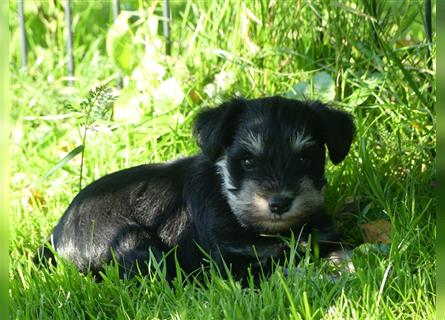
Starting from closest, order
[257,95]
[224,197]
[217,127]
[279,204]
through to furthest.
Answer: [279,204], [217,127], [224,197], [257,95]

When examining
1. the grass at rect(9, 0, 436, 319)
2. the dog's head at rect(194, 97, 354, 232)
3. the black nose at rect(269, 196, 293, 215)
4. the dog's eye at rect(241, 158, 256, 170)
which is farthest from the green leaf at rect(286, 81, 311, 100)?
the black nose at rect(269, 196, 293, 215)

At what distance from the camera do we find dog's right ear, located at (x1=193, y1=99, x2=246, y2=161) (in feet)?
13.0

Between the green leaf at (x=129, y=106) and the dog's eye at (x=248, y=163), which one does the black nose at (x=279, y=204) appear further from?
the green leaf at (x=129, y=106)

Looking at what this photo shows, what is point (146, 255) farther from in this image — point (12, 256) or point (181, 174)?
point (12, 256)

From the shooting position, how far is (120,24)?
245 inches

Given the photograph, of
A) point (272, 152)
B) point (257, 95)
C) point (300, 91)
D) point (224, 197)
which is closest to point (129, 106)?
point (257, 95)

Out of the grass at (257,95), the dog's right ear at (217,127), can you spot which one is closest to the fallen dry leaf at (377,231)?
the grass at (257,95)

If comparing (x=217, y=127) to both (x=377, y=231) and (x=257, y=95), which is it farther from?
(x=257, y=95)

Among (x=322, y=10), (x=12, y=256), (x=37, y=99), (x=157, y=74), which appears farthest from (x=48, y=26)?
(x=12, y=256)

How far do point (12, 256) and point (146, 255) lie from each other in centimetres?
83

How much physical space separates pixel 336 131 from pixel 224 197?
679 millimetres

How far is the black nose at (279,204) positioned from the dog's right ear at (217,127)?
1.68 feet

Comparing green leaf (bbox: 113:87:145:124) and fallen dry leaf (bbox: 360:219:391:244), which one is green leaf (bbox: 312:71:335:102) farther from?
green leaf (bbox: 113:87:145:124)

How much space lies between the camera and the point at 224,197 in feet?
13.4
